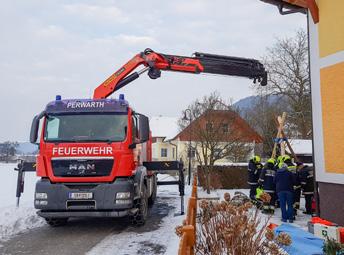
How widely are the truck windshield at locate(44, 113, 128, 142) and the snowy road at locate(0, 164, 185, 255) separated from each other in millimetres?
2085

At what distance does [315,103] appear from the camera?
820 cm

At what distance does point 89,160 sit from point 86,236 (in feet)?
5.28

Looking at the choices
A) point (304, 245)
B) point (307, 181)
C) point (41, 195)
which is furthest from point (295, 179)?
point (41, 195)

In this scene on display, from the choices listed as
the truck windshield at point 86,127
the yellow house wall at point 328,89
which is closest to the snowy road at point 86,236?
the truck windshield at point 86,127

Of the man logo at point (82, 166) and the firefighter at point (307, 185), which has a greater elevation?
the man logo at point (82, 166)

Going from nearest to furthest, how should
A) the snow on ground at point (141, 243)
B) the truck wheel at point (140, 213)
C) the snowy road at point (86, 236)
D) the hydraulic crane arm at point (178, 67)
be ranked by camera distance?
the snow on ground at point (141, 243) < the snowy road at point (86, 236) < the truck wheel at point (140, 213) < the hydraulic crane arm at point (178, 67)

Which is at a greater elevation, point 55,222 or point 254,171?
point 254,171

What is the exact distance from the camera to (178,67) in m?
11.7

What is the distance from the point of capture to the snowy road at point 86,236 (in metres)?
6.62

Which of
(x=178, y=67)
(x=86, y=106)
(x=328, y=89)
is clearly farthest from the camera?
(x=178, y=67)

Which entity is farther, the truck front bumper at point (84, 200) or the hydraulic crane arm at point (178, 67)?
the hydraulic crane arm at point (178, 67)

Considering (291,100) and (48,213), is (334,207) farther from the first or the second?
(291,100)

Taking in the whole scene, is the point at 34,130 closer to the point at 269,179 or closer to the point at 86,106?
the point at 86,106

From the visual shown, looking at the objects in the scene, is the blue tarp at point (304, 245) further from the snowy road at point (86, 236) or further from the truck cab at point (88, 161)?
the truck cab at point (88, 161)
